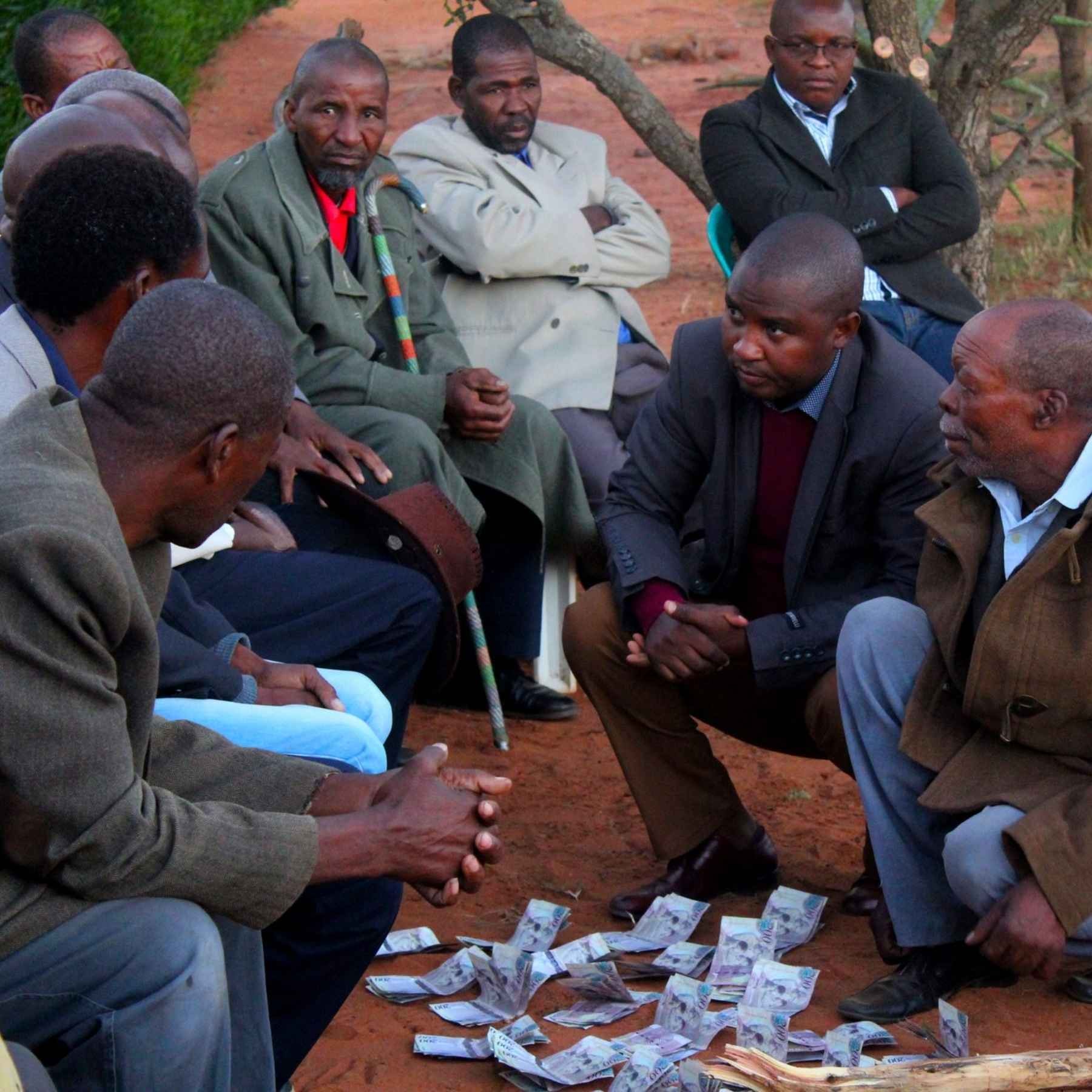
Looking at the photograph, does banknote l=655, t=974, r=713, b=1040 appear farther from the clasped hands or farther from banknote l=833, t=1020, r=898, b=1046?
the clasped hands

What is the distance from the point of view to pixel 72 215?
10.3 feet

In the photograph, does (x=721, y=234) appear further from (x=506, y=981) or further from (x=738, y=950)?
(x=506, y=981)

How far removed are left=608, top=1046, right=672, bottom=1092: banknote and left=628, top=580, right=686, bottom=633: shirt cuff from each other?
1.17 m

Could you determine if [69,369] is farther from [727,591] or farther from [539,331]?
[539,331]

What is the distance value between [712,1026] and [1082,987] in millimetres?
844

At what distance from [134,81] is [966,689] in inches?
121

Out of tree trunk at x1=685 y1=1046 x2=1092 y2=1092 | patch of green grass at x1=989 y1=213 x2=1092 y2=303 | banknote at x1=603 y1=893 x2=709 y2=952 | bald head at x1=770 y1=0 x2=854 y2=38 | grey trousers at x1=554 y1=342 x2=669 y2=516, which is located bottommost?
patch of green grass at x1=989 y1=213 x2=1092 y2=303

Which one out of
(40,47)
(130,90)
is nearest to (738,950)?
(130,90)

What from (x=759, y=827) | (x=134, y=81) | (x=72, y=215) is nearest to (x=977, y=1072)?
(x=759, y=827)

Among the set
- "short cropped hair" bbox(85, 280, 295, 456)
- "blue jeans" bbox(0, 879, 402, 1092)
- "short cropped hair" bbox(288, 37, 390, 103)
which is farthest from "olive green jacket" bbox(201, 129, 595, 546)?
"blue jeans" bbox(0, 879, 402, 1092)

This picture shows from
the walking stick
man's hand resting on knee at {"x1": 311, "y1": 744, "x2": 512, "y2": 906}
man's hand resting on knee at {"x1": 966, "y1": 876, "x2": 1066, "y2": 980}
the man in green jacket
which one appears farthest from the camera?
the walking stick

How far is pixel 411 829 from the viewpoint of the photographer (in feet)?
8.82

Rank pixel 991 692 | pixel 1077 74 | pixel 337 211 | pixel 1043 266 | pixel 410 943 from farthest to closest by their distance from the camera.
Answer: pixel 1043 266 → pixel 1077 74 → pixel 337 211 → pixel 410 943 → pixel 991 692

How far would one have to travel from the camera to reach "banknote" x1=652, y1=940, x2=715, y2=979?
3.70m
